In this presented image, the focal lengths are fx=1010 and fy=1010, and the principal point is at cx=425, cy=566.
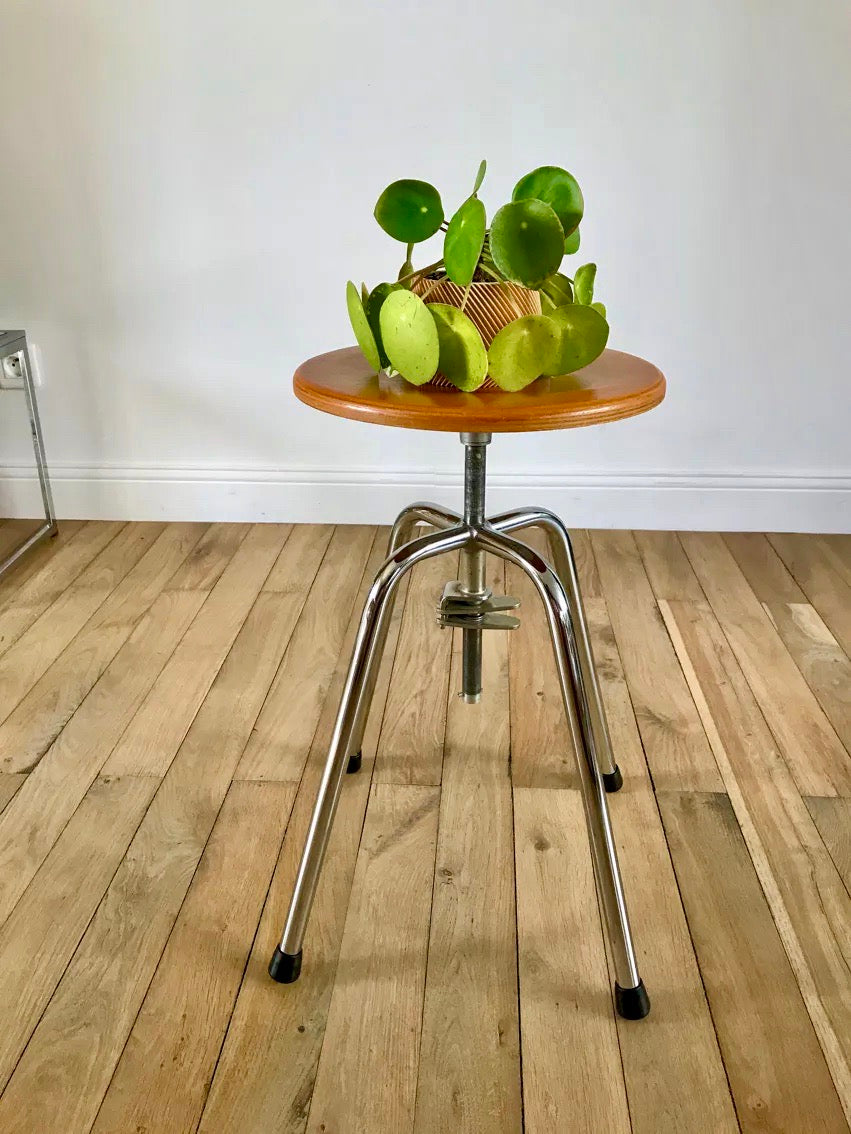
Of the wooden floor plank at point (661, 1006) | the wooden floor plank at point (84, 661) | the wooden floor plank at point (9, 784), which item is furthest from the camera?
the wooden floor plank at point (84, 661)

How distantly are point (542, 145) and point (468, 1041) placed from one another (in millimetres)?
1693

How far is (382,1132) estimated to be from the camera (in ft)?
2.97

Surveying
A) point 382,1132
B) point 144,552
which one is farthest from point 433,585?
point 382,1132

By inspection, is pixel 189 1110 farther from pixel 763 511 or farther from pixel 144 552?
pixel 763 511

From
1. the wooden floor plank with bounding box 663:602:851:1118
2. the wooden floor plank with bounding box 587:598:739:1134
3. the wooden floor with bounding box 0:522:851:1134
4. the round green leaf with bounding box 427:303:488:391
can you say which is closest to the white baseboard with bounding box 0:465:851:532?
the wooden floor with bounding box 0:522:851:1134

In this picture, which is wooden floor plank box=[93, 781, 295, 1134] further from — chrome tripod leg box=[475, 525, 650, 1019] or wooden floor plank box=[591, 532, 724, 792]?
wooden floor plank box=[591, 532, 724, 792]

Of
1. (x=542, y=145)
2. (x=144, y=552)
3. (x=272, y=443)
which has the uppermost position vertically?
(x=542, y=145)

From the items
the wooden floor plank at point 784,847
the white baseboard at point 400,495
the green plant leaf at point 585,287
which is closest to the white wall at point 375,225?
the white baseboard at point 400,495

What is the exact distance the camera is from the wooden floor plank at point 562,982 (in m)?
0.93

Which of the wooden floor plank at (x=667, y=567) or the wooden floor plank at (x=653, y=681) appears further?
the wooden floor plank at (x=667, y=567)

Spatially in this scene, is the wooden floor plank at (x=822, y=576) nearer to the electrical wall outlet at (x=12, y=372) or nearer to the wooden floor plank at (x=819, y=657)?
the wooden floor plank at (x=819, y=657)

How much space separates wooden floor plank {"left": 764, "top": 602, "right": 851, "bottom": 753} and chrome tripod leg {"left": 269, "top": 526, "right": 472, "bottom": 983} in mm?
823

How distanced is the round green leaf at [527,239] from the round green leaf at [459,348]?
0.06 meters

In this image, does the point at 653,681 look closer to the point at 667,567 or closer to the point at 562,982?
the point at 667,567
